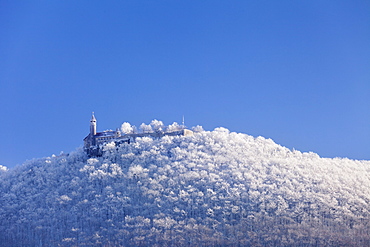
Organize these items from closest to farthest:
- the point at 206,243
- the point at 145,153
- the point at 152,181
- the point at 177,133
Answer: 1. the point at 206,243
2. the point at 152,181
3. the point at 145,153
4. the point at 177,133

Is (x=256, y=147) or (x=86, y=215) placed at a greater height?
(x=256, y=147)

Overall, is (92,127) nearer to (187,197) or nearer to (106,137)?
(106,137)

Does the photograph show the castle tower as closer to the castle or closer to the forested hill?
the castle

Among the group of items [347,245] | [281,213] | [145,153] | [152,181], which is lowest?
[347,245]

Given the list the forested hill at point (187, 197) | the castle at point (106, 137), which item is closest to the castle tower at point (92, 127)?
the castle at point (106, 137)

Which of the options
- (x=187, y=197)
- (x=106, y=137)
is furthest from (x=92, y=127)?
(x=187, y=197)

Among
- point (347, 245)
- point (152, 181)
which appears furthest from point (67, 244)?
point (347, 245)

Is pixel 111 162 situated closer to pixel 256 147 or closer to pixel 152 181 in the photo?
pixel 152 181
